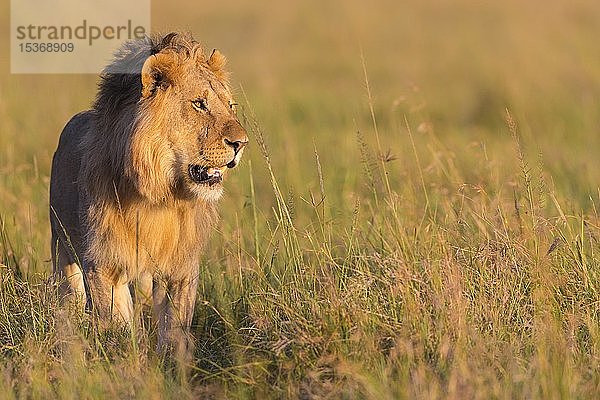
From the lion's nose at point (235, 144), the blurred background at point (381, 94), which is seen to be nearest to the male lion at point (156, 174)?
the lion's nose at point (235, 144)

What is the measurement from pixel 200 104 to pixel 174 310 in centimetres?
89

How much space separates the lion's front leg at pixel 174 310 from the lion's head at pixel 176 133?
17.1 inches

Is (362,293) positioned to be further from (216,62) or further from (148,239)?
(216,62)

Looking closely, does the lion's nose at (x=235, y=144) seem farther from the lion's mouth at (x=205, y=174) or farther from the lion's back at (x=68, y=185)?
the lion's back at (x=68, y=185)

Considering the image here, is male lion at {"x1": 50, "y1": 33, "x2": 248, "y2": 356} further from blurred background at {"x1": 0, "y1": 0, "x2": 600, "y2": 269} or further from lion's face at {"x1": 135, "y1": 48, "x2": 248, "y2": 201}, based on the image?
blurred background at {"x1": 0, "y1": 0, "x2": 600, "y2": 269}

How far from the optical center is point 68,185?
17.9ft

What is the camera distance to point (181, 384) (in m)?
4.20

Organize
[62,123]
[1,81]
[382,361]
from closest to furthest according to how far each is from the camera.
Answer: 1. [382,361]
2. [62,123]
3. [1,81]

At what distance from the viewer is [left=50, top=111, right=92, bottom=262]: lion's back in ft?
17.5

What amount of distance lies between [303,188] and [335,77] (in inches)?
236

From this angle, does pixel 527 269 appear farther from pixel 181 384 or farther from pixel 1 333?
pixel 1 333

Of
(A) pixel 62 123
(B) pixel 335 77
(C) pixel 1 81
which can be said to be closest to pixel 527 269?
(A) pixel 62 123

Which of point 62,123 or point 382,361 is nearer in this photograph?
point 382,361

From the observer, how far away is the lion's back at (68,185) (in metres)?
5.35
